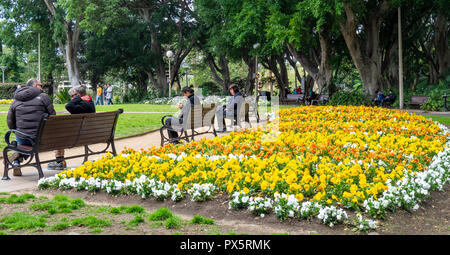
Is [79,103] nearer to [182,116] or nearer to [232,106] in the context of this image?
[182,116]

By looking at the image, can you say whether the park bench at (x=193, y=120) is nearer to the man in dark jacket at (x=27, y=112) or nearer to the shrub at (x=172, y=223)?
the man in dark jacket at (x=27, y=112)

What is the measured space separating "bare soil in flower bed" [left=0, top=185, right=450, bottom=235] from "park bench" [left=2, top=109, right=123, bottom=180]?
136 centimetres

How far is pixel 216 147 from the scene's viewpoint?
295 inches

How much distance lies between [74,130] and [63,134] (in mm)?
212

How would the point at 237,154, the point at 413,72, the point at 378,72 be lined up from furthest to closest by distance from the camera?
1. the point at 413,72
2. the point at 378,72
3. the point at 237,154

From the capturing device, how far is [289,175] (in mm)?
5141

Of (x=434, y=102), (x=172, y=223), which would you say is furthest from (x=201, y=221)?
(x=434, y=102)

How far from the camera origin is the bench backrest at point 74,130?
21.1 feet

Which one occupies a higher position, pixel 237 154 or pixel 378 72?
pixel 378 72
